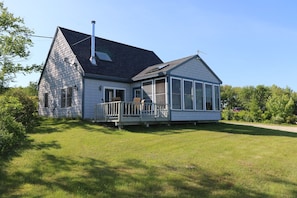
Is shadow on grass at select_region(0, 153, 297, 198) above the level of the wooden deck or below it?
below

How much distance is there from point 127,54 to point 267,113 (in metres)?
18.0

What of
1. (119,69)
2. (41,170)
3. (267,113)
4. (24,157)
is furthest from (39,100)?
(267,113)

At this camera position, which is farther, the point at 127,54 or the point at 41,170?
the point at 127,54

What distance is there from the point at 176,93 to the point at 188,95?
1055 mm

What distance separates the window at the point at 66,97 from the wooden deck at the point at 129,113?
114 inches

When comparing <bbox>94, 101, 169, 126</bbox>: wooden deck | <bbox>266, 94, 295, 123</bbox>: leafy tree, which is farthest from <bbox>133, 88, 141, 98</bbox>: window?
<bbox>266, 94, 295, 123</bbox>: leafy tree

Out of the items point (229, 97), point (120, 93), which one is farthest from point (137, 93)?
point (229, 97)

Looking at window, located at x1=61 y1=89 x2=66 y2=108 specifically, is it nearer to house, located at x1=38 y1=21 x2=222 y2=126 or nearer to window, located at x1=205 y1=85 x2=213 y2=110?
house, located at x1=38 y1=21 x2=222 y2=126

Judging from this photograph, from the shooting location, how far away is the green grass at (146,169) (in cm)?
435

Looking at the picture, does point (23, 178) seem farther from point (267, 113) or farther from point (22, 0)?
point (267, 113)

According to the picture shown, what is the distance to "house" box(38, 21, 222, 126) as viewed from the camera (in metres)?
13.0

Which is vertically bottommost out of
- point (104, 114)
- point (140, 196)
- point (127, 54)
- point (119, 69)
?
point (140, 196)

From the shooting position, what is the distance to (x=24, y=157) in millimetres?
6258

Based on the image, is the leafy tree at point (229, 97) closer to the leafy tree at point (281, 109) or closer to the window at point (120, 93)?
the leafy tree at point (281, 109)
